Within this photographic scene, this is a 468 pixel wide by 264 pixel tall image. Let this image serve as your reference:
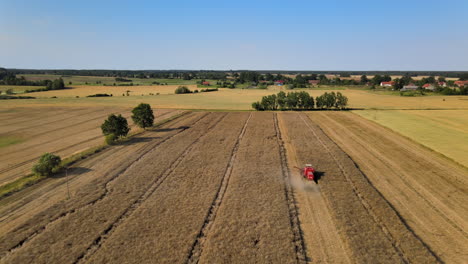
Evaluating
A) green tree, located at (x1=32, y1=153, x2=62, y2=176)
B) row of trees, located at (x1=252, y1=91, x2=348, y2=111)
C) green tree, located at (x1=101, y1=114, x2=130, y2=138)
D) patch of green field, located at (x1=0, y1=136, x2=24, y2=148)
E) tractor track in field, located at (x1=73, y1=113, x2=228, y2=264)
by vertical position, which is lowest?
tractor track in field, located at (x1=73, y1=113, x2=228, y2=264)

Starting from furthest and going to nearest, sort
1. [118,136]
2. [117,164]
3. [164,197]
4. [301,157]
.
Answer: [118,136] → [301,157] → [117,164] → [164,197]

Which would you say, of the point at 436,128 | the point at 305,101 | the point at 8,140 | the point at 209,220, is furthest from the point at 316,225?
the point at 305,101

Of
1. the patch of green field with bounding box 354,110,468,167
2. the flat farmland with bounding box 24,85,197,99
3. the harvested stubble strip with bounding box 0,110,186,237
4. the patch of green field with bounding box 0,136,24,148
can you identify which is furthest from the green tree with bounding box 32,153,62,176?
the flat farmland with bounding box 24,85,197,99

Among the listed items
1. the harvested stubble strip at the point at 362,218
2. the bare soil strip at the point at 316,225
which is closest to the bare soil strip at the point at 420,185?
the harvested stubble strip at the point at 362,218

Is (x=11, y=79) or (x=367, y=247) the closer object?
(x=367, y=247)

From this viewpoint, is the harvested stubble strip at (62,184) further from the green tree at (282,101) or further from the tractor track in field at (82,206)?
the green tree at (282,101)

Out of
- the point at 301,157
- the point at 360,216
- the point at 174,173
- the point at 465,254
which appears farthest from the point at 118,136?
the point at 465,254

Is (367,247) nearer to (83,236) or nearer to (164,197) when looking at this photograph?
(164,197)

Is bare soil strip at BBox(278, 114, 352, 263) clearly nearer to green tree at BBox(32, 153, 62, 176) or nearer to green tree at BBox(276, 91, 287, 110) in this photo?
green tree at BBox(32, 153, 62, 176)
